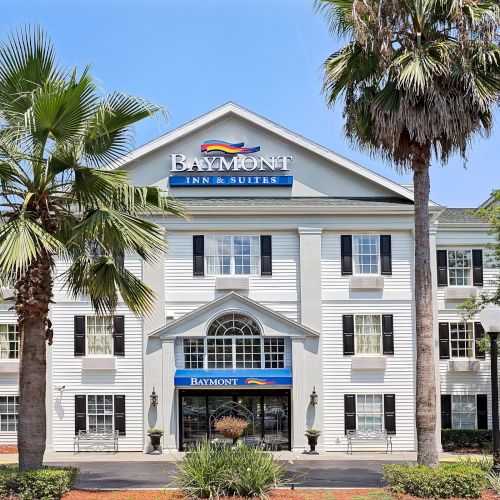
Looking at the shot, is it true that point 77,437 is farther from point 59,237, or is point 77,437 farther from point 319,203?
point 59,237

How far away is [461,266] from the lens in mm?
30688

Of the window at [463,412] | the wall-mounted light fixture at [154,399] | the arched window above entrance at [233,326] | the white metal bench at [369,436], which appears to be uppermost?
the arched window above entrance at [233,326]

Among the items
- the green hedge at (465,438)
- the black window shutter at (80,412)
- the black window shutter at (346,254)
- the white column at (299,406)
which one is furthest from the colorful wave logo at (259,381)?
the green hedge at (465,438)

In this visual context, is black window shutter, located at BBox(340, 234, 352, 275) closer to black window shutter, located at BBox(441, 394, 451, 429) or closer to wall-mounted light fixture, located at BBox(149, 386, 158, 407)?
black window shutter, located at BBox(441, 394, 451, 429)

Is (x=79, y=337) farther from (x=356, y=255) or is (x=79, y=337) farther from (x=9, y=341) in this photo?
(x=356, y=255)

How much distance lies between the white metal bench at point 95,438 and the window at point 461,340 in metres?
13.1

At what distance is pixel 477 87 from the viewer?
1745 centimetres

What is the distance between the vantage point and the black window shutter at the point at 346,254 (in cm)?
2912

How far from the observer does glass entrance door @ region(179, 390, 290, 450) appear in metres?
28.8

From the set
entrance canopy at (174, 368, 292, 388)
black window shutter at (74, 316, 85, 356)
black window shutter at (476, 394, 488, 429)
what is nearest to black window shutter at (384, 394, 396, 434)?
entrance canopy at (174, 368, 292, 388)

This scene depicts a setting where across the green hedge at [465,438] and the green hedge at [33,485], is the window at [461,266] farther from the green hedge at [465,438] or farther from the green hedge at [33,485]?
the green hedge at [33,485]

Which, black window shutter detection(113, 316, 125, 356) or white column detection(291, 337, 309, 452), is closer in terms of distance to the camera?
white column detection(291, 337, 309, 452)

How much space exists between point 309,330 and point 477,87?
13090 mm

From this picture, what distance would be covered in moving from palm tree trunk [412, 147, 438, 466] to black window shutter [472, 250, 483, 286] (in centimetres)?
1328
